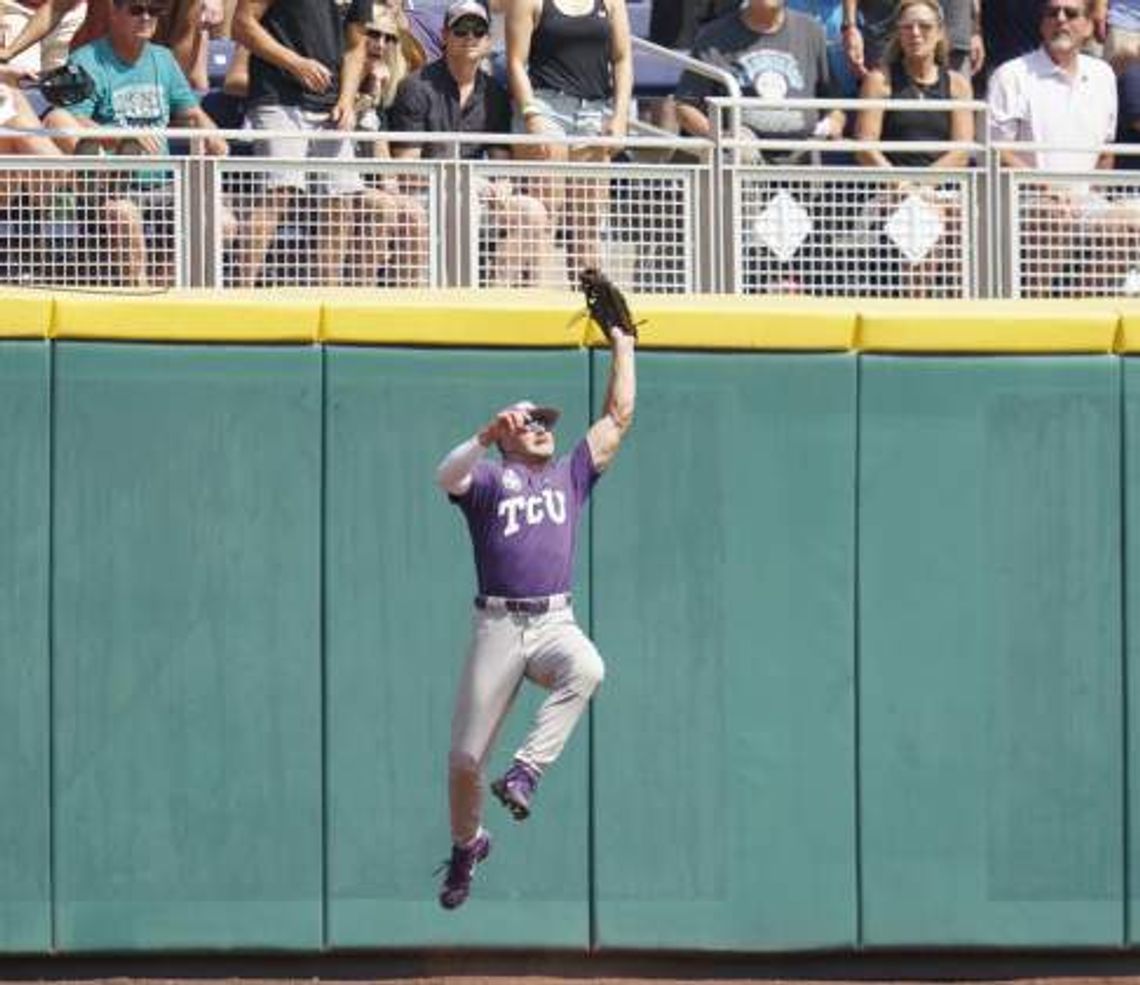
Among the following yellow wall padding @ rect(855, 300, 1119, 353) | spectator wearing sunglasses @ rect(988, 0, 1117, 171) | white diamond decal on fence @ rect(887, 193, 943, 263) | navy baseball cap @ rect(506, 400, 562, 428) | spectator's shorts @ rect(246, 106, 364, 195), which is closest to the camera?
navy baseball cap @ rect(506, 400, 562, 428)

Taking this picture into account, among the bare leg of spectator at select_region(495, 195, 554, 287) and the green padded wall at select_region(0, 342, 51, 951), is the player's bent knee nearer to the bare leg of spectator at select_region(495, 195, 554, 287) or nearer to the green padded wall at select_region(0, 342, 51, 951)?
the bare leg of spectator at select_region(495, 195, 554, 287)

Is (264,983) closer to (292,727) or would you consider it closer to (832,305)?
(292,727)

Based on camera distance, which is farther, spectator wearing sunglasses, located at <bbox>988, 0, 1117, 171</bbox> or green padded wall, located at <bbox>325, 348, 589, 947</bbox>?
spectator wearing sunglasses, located at <bbox>988, 0, 1117, 171</bbox>

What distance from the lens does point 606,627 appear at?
14.1m

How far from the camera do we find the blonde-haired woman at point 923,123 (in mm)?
14266

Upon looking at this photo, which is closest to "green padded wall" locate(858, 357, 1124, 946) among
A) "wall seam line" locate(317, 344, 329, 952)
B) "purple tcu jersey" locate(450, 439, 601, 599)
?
"purple tcu jersey" locate(450, 439, 601, 599)

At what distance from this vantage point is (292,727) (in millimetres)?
14000

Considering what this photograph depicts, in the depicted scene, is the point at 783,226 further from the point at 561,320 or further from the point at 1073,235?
the point at 1073,235

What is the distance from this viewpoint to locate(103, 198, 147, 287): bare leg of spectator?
541 inches

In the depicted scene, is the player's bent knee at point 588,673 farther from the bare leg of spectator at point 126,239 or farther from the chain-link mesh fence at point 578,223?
the bare leg of spectator at point 126,239

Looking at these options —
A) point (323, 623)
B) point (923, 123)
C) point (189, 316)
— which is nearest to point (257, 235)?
point (189, 316)

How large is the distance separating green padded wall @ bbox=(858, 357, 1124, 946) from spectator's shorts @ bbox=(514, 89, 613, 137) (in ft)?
5.62

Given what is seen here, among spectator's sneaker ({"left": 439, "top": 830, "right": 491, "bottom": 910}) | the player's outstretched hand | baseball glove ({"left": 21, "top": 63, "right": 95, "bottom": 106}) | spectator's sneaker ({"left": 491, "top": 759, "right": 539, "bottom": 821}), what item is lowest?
spectator's sneaker ({"left": 439, "top": 830, "right": 491, "bottom": 910})

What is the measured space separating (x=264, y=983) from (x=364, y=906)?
571mm
